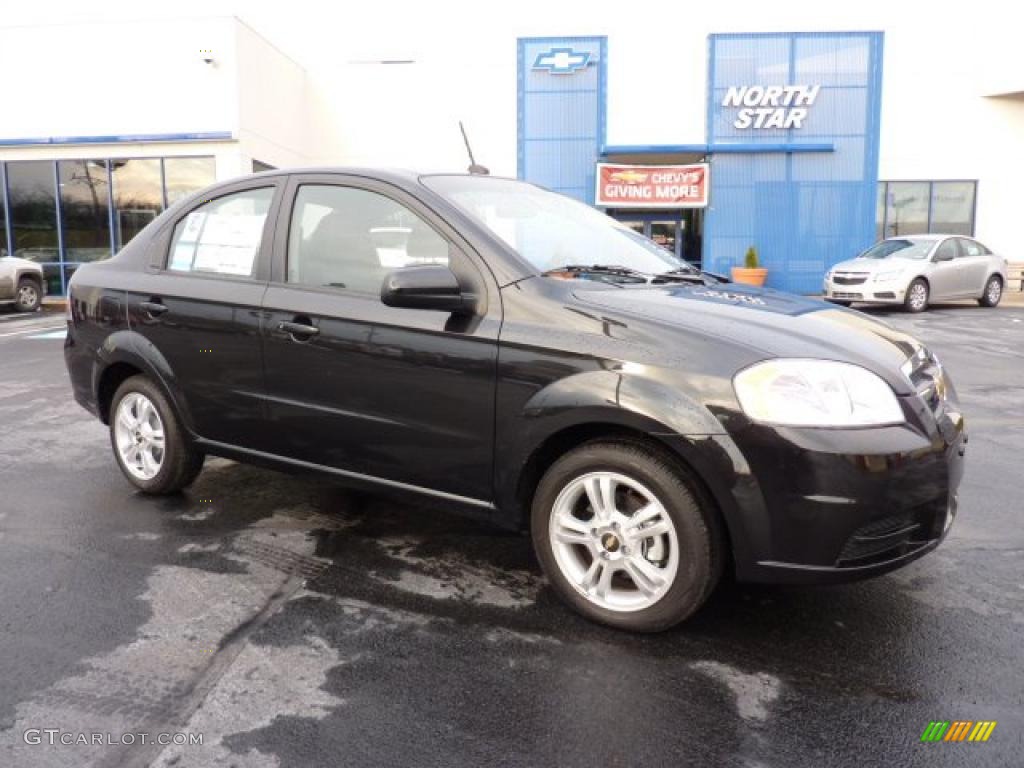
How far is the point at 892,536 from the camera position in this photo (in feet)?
8.73

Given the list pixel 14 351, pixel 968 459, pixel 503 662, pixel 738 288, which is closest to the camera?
pixel 503 662

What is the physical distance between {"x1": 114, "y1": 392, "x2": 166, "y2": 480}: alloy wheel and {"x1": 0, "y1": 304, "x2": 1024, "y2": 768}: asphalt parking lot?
255mm

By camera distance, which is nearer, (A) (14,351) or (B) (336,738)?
(B) (336,738)

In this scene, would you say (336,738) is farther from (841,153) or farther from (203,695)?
(841,153)

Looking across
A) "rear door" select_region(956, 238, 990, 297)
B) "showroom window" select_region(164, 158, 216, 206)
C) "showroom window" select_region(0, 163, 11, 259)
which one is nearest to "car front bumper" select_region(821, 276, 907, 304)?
"rear door" select_region(956, 238, 990, 297)

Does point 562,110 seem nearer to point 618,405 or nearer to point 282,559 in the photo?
point 282,559

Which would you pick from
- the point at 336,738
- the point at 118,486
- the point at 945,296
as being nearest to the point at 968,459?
the point at 336,738

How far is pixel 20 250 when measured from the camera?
68.6 ft

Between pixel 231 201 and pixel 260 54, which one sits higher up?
pixel 260 54

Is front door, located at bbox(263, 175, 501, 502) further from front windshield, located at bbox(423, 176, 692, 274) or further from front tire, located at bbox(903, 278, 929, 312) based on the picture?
front tire, located at bbox(903, 278, 929, 312)

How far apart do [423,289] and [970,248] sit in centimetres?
1786

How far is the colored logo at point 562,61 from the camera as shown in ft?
72.8

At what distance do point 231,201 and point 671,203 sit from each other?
64.2 ft

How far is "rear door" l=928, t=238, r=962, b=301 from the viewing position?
54.1 ft
